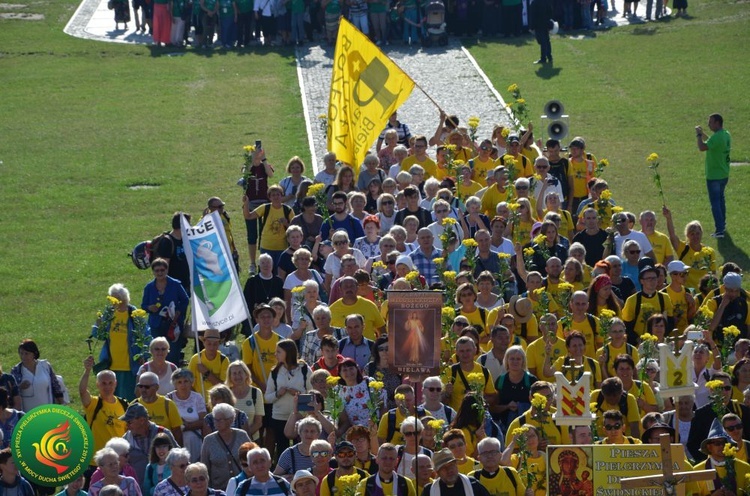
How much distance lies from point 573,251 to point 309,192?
4361mm

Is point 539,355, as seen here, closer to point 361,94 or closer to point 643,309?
point 643,309

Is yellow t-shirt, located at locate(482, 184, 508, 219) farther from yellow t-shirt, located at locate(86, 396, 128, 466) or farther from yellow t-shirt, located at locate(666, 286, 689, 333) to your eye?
yellow t-shirt, located at locate(86, 396, 128, 466)

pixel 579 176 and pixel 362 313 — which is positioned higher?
pixel 579 176

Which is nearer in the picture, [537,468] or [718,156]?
[537,468]

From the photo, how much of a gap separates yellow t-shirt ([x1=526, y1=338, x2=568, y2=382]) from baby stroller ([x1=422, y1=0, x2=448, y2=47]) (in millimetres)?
25653

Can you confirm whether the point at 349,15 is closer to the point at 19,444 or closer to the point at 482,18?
the point at 482,18

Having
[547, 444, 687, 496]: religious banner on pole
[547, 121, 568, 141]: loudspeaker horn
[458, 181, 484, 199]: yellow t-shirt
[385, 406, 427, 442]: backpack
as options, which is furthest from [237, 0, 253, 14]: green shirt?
[547, 444, 687, 496]: religious banner on pole

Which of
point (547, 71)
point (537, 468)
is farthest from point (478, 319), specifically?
point (547, 71)

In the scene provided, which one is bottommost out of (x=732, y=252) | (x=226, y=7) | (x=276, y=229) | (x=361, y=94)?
(x=732, y=252)

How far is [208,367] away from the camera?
56.6ft

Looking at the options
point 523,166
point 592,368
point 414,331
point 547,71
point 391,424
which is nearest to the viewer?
point 414,331

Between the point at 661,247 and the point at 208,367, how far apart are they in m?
6.83

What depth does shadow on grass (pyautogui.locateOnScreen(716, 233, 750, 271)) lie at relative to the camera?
2509cm

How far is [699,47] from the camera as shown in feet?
138
